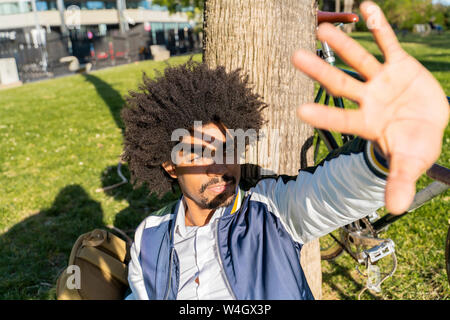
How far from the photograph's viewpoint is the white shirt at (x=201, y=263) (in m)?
1.68

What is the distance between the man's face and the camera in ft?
5.83

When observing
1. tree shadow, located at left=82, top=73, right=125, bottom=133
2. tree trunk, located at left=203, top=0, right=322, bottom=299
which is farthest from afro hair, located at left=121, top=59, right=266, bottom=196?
tree shadow, located at left=82, top=73, right=125, bottom=133

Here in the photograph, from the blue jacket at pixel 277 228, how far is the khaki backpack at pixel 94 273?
13.5 inches

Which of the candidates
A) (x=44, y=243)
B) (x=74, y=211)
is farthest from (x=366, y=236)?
(x=74, y=211)

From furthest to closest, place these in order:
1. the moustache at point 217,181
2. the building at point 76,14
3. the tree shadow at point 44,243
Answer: the building at point 76,14, the tree shadow at point 44,243, the moustache at point 217,181

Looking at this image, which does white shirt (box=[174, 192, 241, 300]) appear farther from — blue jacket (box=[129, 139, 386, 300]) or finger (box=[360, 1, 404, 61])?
finger (box=[360, 1, 404, 61])

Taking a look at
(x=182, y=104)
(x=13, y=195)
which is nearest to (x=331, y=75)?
(x=182, y=104)

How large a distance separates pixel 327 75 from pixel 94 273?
6.12 feet

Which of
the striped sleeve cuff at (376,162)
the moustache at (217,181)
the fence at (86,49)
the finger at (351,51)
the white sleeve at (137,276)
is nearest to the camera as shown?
the finger at (351,51)

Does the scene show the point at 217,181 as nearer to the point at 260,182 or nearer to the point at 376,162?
the point at 260,182

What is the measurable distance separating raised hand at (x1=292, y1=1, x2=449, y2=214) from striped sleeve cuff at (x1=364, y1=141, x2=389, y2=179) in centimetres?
18

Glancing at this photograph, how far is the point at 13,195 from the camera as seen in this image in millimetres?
4758

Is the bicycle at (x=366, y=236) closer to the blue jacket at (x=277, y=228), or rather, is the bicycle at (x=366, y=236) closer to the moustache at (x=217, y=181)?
the blue jacket at (x=277, y=228)

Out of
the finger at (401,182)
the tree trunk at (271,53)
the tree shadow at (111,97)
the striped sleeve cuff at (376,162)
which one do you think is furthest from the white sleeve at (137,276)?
the tree shadow at (111,97)
